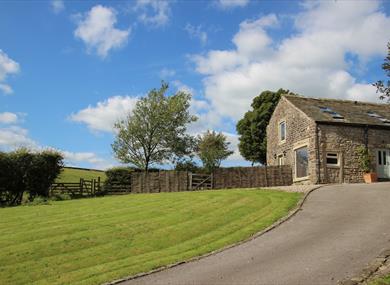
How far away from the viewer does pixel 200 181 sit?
116 feet

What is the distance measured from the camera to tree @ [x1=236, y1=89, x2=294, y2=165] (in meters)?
55.1

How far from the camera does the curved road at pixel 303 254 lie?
10.7 metres

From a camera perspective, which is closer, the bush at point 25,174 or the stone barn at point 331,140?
the stone barn at point 331,140

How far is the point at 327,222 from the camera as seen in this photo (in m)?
16.5

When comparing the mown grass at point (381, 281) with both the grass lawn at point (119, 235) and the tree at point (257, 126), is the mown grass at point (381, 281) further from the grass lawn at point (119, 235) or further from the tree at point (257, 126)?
the tree at point (257, 126)

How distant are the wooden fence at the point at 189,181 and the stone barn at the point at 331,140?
181cm

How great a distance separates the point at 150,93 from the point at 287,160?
20404 millimetres

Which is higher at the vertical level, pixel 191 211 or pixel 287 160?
pixel 287 160

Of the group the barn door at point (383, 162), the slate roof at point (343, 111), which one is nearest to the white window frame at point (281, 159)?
the slate roof at point (343, 111)

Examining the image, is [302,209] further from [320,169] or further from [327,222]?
[320,169]

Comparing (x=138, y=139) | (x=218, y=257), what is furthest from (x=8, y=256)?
(x=138, y=139)

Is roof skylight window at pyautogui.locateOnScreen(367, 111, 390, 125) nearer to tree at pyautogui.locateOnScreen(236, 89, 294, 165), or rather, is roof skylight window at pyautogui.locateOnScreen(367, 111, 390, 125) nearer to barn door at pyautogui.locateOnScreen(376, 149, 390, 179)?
barn door at pyautogui.locateOnScreen(376, 149, 390, 179)

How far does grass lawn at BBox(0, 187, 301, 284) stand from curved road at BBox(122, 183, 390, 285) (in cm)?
93

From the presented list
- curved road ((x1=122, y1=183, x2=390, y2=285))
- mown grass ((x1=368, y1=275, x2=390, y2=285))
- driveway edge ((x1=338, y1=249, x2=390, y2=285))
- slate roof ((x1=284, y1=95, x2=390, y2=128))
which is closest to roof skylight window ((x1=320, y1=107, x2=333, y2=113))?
slate roof ((x1=284, y1=95, x2=390, y2=128))
